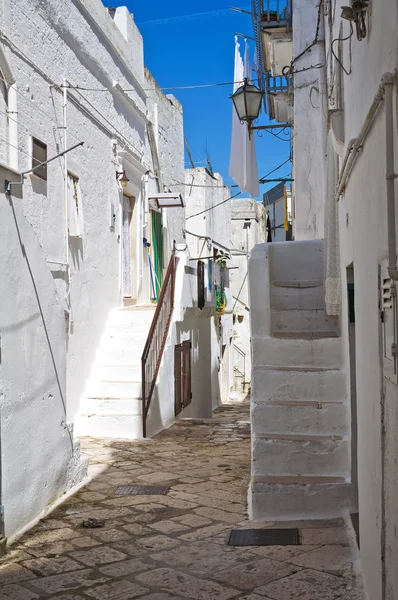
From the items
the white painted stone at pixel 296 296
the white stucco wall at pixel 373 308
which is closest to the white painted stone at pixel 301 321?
the white painted stone at pixel 296 296

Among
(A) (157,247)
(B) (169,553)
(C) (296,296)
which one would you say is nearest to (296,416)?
(B) (169,553)

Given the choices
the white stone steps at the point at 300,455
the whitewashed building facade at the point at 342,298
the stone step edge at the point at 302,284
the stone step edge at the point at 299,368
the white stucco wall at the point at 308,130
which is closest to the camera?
the whitewashed building facade at the point at 342,298

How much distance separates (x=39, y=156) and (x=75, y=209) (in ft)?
4.48

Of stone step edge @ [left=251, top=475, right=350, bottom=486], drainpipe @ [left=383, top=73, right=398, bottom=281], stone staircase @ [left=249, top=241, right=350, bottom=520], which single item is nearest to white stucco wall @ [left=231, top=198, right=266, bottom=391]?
stone staircase @ [left=249, top=241, right=350, bottom=520]

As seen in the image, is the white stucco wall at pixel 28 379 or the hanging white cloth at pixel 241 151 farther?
the hanging white cloth at pixel 241 151

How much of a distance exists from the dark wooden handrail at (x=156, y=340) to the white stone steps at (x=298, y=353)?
3.01m

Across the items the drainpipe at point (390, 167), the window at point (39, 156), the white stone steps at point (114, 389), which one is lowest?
the white stone steps at point (114, 389)

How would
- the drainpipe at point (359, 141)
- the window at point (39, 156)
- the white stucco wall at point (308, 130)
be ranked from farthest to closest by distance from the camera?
the white stucco wall at point (308, 130)
the window at point (39, 156)
the drainpipe at point (359, 141)

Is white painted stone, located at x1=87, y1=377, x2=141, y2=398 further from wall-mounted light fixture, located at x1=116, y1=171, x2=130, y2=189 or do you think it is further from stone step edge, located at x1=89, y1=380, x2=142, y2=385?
wall-mounted light fixture, located at x1=116, y1=171, x2=130, y2=189

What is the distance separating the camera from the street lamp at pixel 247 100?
29.0 feet

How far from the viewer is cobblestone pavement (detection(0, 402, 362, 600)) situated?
4379 mm

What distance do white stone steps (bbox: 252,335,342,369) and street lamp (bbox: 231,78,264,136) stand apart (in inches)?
139

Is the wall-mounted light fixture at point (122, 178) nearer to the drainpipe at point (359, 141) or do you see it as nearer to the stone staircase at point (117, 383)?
the stone staircase at point (117, 383)

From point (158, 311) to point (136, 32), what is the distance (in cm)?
680
